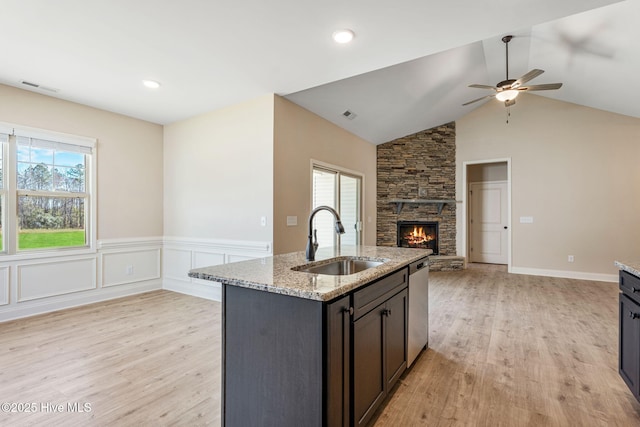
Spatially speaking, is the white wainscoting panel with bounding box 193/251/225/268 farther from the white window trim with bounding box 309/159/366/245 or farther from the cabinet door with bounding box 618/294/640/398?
the cabinet door with bounding box 618/294/640/398

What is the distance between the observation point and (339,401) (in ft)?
4.82

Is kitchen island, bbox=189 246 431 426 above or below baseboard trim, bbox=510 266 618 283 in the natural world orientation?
above

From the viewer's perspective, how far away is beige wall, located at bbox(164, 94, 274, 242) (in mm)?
4008

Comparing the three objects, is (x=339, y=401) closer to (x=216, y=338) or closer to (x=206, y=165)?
(x=216, y=338)

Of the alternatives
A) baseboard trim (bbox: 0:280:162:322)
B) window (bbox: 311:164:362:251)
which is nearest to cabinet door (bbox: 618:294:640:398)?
window (bbox: 311:164:362:251)

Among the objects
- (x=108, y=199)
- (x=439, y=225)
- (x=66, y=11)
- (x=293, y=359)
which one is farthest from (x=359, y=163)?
(x=293, y=359)

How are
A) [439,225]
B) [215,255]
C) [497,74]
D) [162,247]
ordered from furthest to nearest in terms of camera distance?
[439,225], [497,74], [162,247], [215,255]

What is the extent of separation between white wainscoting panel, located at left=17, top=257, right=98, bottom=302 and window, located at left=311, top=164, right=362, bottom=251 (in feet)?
10.3

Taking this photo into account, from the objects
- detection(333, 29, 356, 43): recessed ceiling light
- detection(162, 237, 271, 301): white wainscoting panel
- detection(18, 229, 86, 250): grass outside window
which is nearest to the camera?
detection(333, 29, 356, 43): recessed ceiling light

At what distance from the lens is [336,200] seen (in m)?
5.44

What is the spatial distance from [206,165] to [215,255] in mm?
1286

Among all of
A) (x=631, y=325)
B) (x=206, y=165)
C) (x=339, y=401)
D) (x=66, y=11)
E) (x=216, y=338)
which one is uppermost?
(x=66, y=11)

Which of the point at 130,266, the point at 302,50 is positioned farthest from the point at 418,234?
the point at 130,266

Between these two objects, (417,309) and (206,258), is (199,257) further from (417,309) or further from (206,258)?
(417,309)
